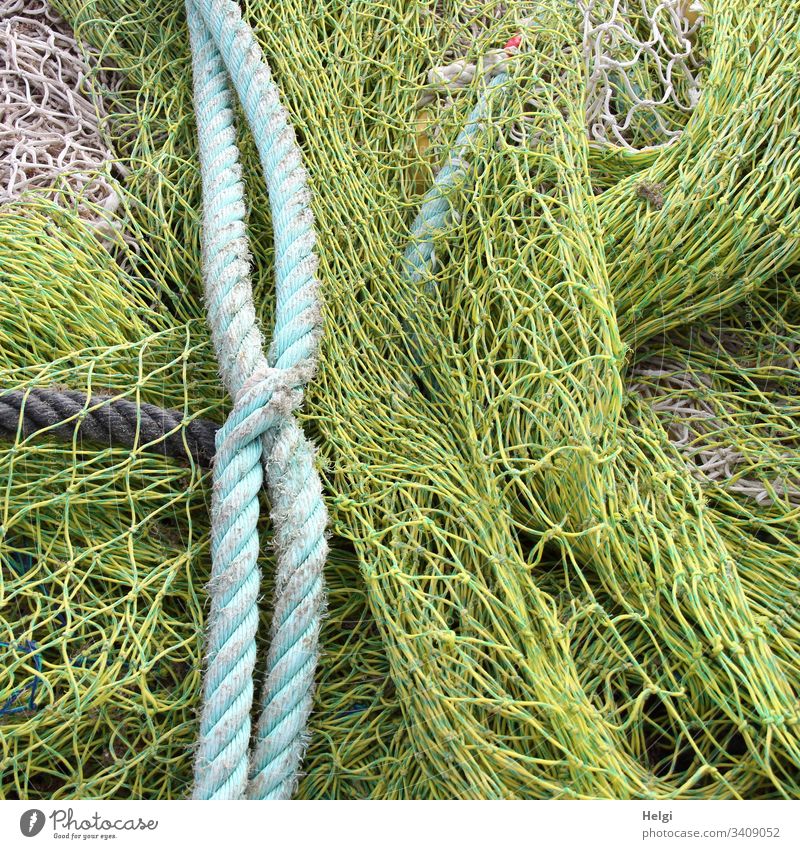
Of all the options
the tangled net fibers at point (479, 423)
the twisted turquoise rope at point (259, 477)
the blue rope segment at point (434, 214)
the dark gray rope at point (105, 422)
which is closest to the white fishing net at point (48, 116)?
the tangled net fibers at point (479, 423)

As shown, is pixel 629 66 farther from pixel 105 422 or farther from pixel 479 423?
pixel 105 422

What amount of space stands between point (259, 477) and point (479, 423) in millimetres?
357

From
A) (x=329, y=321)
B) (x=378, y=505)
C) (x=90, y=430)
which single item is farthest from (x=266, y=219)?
(x=378, y=505)

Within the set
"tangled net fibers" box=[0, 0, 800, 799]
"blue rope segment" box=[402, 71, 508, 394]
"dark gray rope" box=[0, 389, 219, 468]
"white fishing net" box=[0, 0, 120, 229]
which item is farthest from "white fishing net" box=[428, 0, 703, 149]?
"dark gray rope" box=[0, 389, 219, 468]

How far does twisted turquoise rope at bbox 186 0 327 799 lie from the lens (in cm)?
122

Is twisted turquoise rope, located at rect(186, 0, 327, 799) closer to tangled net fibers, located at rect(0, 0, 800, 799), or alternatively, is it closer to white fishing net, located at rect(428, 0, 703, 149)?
tangled net fibers, located at rect(0, 0, 800, 799)

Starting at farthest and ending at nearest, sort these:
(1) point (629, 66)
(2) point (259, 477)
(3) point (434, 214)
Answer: (1) point (629, 66) < (3) point (434, 214) < (2) point (259, 477)

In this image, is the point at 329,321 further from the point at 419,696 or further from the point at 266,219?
the point at 419,696

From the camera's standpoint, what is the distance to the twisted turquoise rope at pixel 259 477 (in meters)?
1.22

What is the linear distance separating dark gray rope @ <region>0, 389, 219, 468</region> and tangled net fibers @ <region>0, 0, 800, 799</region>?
3 centimetres

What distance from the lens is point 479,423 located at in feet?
4.53

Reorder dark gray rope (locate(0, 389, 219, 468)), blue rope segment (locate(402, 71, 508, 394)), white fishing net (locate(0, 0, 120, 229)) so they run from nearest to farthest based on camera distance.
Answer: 1. dark gray rope (locate(0, 389, 219, 468))
2. blue rope segment (locate(402, 71, 508, 394))
3. white fishing net (locate(0, 0, 120, 229))

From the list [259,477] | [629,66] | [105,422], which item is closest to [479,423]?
[259,477]
